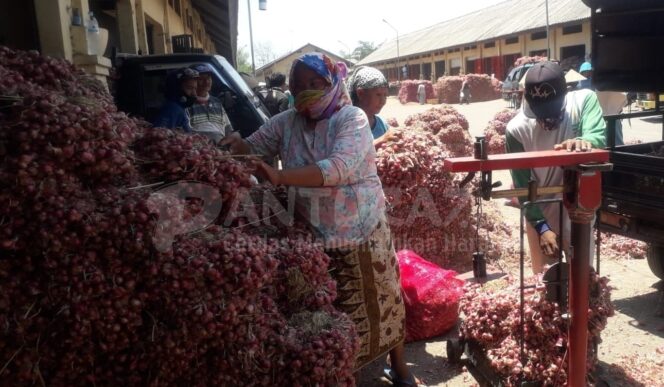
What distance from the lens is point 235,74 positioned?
4805mm

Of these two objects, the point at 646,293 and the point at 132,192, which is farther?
the point at 646,293

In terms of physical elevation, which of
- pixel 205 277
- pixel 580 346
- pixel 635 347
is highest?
pixel 205 277

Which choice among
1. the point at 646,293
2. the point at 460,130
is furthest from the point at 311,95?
the point at 460,130

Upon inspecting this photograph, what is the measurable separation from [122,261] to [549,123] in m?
2.34

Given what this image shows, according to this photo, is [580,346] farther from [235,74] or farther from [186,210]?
[235,74]

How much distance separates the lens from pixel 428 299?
3.64 m

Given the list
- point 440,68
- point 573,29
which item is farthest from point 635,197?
point 440,68

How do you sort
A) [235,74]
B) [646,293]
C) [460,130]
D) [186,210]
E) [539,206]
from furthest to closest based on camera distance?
[460,130] → [235,74] → [646,293] → [539,206] → [186,210]

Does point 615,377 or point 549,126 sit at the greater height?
point 549,126

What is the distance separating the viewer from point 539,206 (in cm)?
314

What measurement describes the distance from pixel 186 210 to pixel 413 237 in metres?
3.24

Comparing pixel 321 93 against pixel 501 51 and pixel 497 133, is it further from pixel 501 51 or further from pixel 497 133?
pixel 501 51

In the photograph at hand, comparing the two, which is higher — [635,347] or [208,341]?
[208,341]

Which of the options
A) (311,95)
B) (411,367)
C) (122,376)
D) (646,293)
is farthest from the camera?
(646,293)
